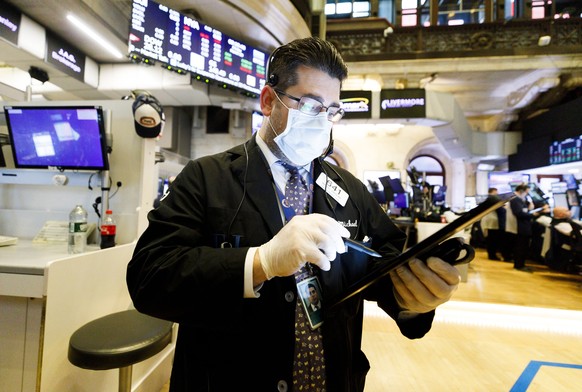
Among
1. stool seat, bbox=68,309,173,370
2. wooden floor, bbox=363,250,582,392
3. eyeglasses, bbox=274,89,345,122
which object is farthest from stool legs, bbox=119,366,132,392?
wooden floor, bbox=363,250,582,392

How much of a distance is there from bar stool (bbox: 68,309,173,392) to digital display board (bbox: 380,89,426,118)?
7017 mm

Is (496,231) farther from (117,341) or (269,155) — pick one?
(117,341)

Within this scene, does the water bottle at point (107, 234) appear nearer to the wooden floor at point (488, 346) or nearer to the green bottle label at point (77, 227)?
the green bottle label at point (77, 227)

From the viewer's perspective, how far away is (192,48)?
16.0 ft

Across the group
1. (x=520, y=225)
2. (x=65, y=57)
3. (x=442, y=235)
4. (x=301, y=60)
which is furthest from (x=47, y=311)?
(x=520, y=225)

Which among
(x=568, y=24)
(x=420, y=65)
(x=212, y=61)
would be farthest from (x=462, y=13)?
(x=212, y=61)

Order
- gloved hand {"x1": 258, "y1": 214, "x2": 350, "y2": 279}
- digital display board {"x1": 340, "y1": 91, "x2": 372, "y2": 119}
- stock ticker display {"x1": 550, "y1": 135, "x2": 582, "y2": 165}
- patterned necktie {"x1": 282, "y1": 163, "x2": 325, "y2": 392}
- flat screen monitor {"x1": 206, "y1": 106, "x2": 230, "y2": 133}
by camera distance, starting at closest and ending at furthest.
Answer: gloved hand {"x1": 258, "y1": 214, "x2": 350, "y2": 279}
patterned necktie {"x1": 282, "y1": 163, "x2": 325, "y2": 392}
digital display board {"x1": 340, "y1": 91, "x2": 372, "y2": 119}
stock ticker display {"x1": 550, "y1": 135, "x2": 582, "y2": 165}
flat screen monitor {"x1": 206, "y1": 106, "x2": 230, "y2": 133}

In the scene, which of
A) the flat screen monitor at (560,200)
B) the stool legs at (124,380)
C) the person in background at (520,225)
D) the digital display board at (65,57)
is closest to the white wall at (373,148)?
the flat screen monitor at (560,200)

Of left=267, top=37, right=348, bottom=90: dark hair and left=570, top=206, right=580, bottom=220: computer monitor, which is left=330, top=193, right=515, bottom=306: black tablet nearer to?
left=267, top=37, right=348, bottom=90: dark hair

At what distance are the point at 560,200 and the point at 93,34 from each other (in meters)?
9.17

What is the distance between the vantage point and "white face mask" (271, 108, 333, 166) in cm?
107

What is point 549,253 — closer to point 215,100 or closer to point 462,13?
point 215,100

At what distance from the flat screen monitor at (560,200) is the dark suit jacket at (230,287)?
7177 mm

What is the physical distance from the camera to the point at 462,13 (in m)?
11.7
